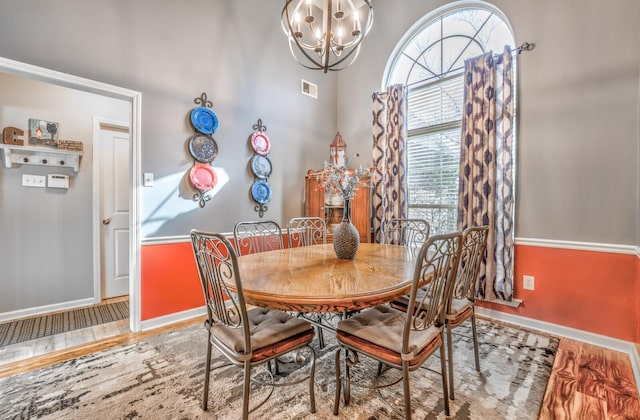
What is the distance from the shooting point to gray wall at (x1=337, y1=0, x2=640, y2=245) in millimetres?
2121

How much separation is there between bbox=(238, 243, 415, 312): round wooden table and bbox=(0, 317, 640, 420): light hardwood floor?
1.07 meters

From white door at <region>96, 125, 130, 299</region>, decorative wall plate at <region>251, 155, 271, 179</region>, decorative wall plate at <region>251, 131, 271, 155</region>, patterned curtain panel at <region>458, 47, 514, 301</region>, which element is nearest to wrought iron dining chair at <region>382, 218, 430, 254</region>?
patterned curtain panel at <region>458, 47, 514, 301</region>

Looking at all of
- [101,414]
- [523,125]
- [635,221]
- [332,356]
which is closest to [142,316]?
[101,414]

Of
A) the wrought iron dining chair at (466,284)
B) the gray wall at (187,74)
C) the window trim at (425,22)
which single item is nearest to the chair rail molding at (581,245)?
the wrought iron dining chair at (466,284)

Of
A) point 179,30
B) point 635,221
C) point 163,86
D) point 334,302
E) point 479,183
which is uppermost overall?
point 179,30

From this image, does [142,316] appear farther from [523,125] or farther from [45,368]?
→ [523,125]

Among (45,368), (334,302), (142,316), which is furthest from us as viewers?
(142,316)

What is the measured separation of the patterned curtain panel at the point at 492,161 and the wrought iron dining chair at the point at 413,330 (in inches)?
60.4

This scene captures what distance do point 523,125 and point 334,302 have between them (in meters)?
2.56

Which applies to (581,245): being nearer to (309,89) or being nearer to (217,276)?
(217,276)

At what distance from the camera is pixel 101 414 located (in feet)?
4.90

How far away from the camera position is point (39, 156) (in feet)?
9.40

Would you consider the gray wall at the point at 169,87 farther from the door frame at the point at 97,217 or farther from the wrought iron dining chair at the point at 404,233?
the wrought iron dining chair at the point at 404,233

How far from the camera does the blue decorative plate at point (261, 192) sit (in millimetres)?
3307
